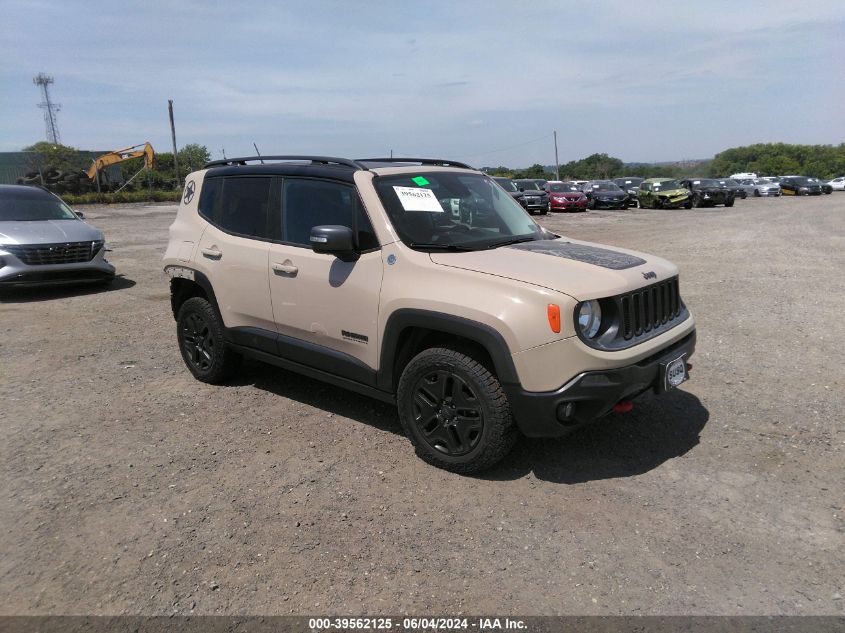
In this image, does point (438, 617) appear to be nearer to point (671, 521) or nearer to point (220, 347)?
point (671, 521)

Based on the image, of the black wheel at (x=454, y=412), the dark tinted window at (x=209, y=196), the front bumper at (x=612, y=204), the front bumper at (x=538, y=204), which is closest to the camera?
the black wheel at (x=454, y=412)

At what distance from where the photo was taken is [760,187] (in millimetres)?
45594

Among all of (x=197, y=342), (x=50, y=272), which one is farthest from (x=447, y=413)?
(x=50, y=272)

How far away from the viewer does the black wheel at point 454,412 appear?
355cm

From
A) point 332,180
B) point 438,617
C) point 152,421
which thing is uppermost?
point 332,180

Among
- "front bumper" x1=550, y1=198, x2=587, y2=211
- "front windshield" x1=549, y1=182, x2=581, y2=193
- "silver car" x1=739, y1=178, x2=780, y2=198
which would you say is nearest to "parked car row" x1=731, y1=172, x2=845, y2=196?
"silver car" x1=739, y1=178, x2=780, y2=198

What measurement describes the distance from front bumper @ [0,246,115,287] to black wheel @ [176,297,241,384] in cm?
499

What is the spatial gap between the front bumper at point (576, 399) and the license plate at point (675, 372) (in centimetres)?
23

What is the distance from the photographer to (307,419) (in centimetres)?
475

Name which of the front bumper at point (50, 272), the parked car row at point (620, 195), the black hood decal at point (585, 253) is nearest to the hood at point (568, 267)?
the black hood decal at point (585, 253)

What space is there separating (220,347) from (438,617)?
3.27 m

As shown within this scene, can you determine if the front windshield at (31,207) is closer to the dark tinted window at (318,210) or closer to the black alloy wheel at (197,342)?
the black alloy wheel at (197,342)

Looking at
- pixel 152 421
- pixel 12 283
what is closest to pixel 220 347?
pixel 152 421

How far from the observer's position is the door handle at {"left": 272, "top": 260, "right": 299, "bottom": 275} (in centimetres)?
447
